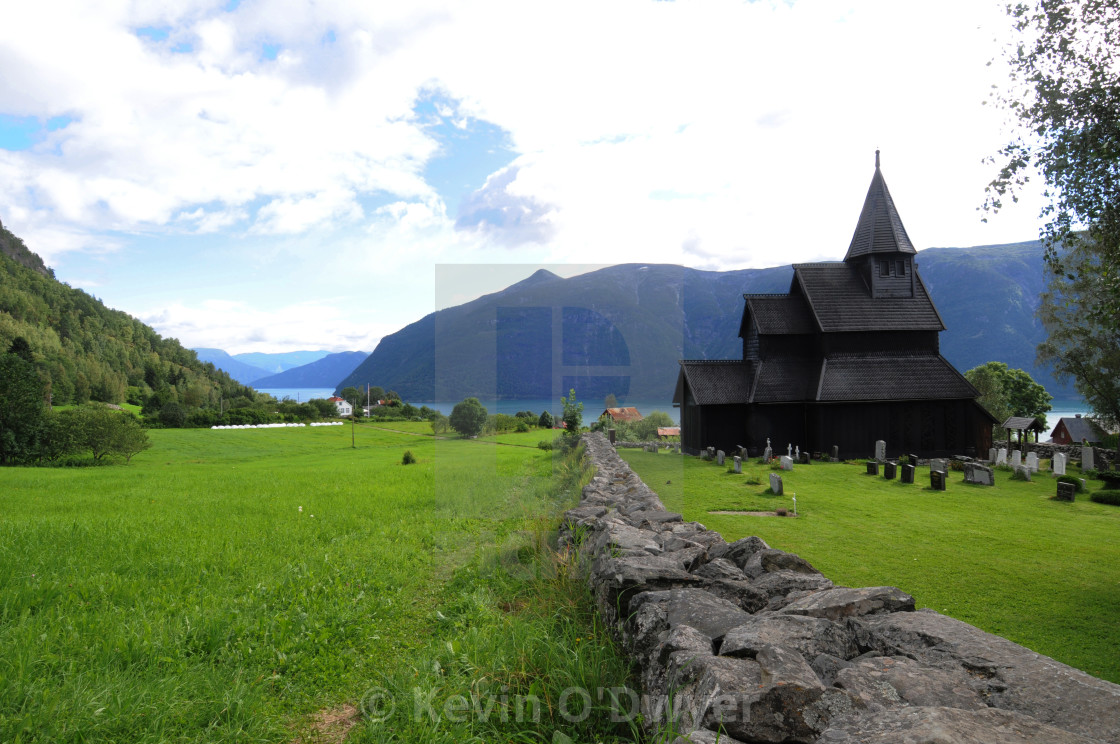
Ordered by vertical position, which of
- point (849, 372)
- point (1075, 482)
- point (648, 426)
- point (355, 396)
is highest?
point (849, 372)

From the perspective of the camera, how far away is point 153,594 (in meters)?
5.81

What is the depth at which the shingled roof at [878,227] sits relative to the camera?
28.1 metres

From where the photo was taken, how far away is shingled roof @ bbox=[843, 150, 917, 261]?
28.1 meters

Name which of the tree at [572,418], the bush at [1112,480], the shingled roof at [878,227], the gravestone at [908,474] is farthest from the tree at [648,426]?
the bush at [1112,480]

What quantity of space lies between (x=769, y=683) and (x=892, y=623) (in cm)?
121

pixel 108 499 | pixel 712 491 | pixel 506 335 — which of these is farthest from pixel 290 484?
pixel 712 491

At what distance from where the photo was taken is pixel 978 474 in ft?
56.9

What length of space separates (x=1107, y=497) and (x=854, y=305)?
15001 millimetres

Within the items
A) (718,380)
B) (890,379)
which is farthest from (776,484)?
(890,379)

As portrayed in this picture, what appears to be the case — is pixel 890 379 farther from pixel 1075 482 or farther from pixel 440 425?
pixel 440 425

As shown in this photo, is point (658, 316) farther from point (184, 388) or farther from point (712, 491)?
point (184, 388)

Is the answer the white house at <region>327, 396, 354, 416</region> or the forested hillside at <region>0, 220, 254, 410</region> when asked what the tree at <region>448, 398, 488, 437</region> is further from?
the forested hillside at <region>0, 220, 254, 410</region>

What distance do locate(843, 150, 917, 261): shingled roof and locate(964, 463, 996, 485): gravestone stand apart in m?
14.6

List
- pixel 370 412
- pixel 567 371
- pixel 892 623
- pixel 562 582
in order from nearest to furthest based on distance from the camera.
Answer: pixel 892 623 → pixel 562 582 → pixel 567 371 → pixel 370 412
